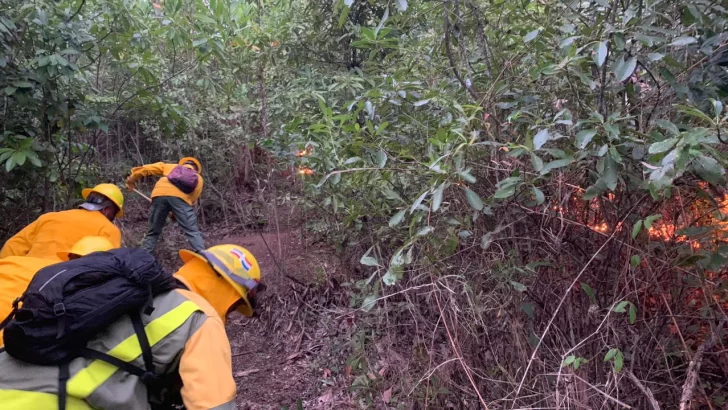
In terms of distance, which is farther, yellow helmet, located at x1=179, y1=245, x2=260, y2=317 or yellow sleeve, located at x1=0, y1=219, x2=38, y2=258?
yellow sleeve, located at x1=0, y1=219, x2=38, y2=258

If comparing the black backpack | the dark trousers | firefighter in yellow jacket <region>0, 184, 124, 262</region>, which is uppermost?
the black backpack

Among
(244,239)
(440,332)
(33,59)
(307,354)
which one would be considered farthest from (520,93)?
(244,239)

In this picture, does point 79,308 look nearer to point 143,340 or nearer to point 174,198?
point 143,340

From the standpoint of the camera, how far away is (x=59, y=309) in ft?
5.06

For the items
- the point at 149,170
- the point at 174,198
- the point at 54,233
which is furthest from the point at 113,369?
the point at 149,170

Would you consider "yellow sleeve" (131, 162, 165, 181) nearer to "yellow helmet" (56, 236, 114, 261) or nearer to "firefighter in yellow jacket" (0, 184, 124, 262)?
"firefighter in yellow jacket" (0, 184, 124, 262)

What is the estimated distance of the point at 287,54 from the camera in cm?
489

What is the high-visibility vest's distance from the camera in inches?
61.3

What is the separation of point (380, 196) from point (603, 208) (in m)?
1.35

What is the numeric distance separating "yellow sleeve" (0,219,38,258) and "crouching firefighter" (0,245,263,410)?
197 centimetres

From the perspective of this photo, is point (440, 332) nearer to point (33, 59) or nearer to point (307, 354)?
point (307, 354)

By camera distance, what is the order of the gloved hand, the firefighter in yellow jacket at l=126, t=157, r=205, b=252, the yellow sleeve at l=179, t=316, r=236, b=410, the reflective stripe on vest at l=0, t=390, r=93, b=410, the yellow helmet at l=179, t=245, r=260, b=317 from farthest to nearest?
the gloved hand, the firefighter in yellow jacket at l=126, t=157, r=205, b=252, the yellow helmet at l=179, t=245, r=260, b=317, the yellow sleeve at l=179, t=316, r=236, b=410, the reflective stripe on vest at l=0, t=390, r=93, b=410

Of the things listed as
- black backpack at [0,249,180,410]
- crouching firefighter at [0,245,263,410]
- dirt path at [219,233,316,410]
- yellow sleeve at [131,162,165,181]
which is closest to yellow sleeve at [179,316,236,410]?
crouching firefighter at [0,245,263,410]

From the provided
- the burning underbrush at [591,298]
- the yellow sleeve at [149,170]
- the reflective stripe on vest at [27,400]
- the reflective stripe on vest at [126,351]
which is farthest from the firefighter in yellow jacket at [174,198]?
the reflective stripe on vest at [27,400]
